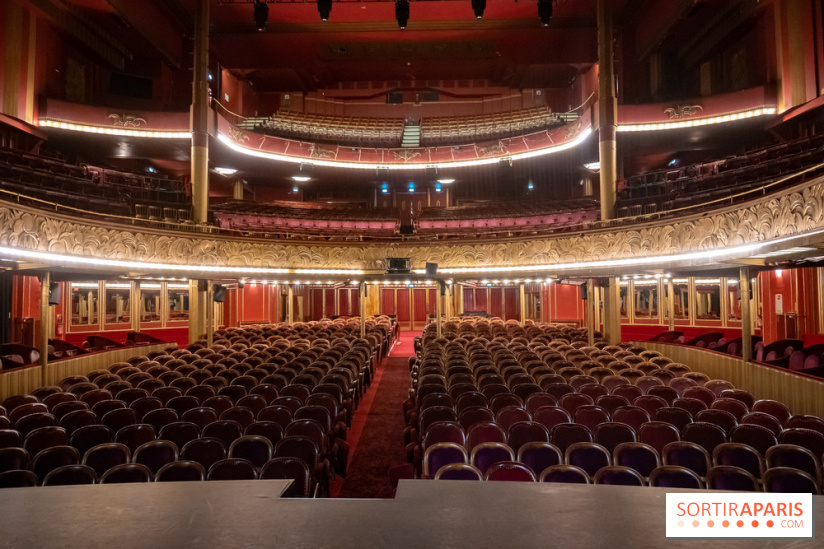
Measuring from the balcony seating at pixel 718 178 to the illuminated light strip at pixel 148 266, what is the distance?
974cm

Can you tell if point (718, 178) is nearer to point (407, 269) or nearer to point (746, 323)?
point (746, 323)

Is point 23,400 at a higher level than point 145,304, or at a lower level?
lower

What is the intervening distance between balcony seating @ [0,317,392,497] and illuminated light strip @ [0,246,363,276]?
2.27 metres

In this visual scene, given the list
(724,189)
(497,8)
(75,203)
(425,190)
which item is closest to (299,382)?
(75,203)

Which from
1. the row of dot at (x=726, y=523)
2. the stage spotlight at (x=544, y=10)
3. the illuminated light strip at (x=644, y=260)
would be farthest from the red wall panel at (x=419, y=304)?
the row of dot at (x=726, y=523)

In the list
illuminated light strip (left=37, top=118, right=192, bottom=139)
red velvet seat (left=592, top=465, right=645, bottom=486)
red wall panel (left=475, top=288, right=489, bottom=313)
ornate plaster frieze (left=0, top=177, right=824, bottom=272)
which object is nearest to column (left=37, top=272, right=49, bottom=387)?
ornate plaster frieze (left=0, top=177, right=824, bottom=272)

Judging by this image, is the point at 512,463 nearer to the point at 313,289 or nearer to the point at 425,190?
the point at 313,289

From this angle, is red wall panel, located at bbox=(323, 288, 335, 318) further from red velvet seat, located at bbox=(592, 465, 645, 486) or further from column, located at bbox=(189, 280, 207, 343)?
red velvet seat, located at bbox=(592, 465, 645, 486)

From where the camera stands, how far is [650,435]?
511 cm

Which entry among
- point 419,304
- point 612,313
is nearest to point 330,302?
point 419,304

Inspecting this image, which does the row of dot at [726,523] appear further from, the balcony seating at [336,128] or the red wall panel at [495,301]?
the red wall panel at [495,301]

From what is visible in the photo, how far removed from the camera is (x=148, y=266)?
11.9m

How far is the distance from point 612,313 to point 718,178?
16.3 ft

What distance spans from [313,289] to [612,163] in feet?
53.2
